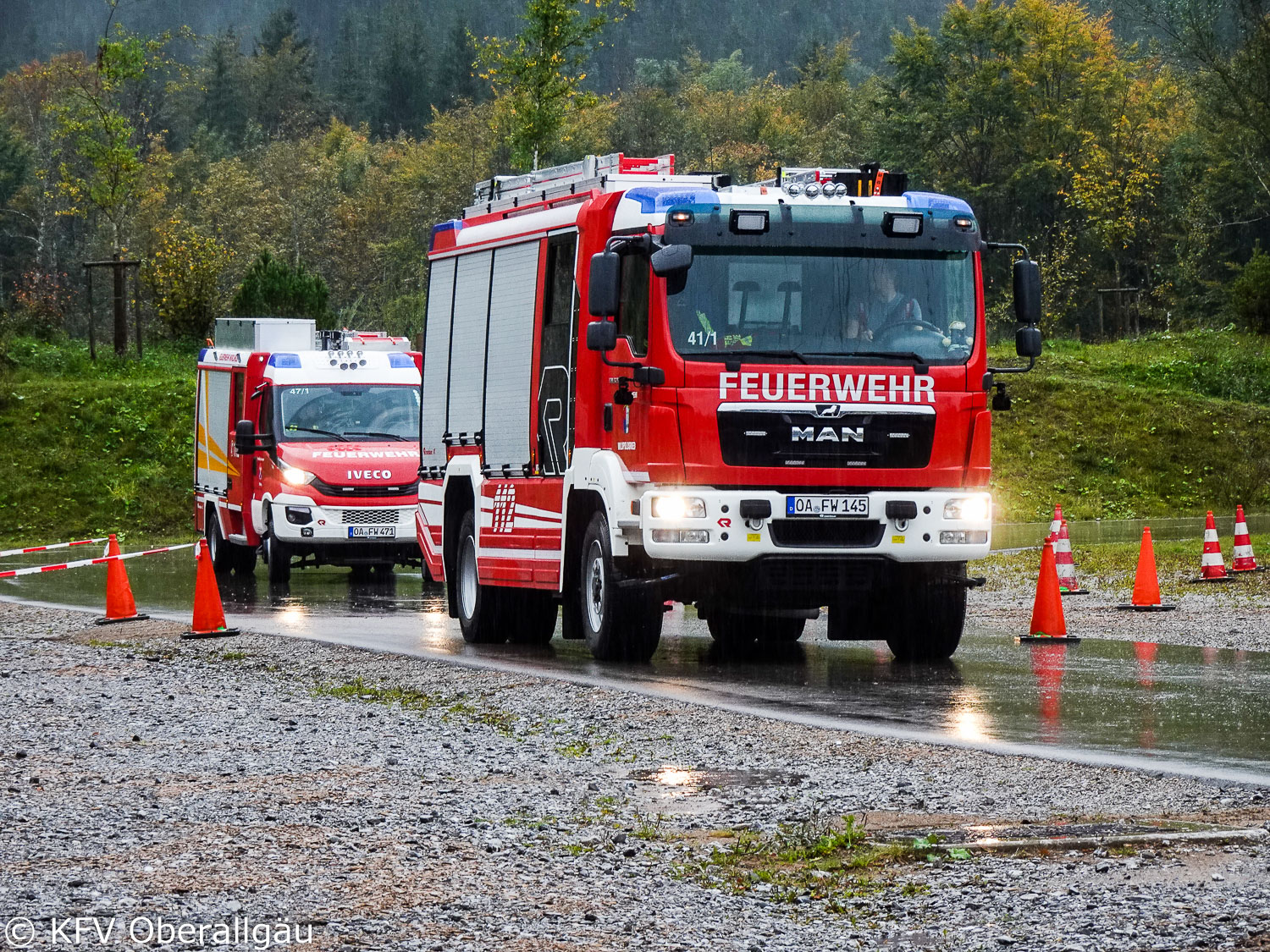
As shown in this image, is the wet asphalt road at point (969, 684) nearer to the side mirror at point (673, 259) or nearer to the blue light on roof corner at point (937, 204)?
the side mirror at point (673, 259)

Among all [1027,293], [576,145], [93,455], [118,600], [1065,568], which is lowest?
[118,600]

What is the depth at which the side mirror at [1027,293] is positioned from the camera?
14.2 metres

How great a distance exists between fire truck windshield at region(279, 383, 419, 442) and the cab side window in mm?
11628

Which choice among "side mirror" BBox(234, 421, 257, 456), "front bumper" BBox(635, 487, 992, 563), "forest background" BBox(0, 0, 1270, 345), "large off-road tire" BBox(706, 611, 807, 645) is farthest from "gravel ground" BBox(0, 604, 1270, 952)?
"side mirror" BBox(234, 421, 257, 456)

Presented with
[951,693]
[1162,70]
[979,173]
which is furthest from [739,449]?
[1162,70]

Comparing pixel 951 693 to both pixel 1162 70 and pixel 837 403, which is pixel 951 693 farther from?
pixel 1162 70

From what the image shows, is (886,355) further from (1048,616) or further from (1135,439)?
(1135,439)

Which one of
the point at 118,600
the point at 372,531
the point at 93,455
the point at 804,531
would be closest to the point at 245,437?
the point at 372,531

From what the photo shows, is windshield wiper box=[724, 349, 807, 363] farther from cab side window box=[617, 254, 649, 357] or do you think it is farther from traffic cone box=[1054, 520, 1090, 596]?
traffic cone box=[1054, 520, 1090, 596]

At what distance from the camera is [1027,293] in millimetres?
14227

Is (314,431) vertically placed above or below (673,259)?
below

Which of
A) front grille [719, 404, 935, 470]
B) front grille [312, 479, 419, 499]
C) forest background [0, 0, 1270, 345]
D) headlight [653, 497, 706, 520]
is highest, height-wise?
forest background [0, 0, 1270, 345]

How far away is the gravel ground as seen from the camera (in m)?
6.07

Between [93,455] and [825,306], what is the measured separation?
28699 millimetres
